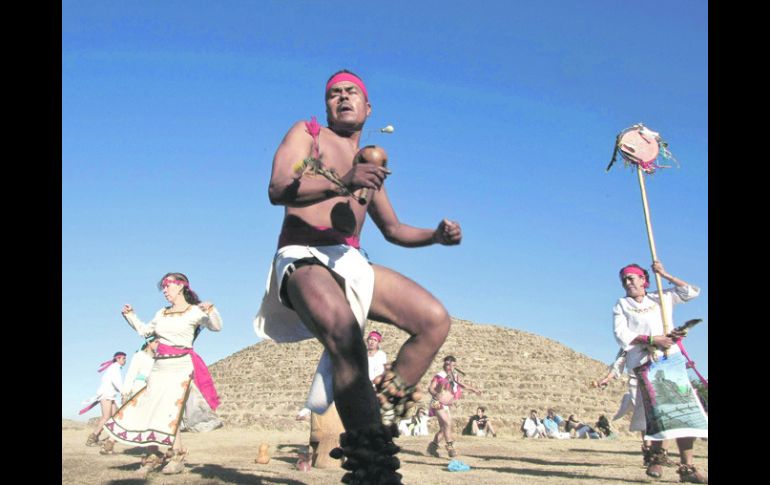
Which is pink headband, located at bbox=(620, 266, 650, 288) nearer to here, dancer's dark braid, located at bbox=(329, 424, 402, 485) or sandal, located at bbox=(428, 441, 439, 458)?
sandal, located at bbox=(428, 441, 439, 458)

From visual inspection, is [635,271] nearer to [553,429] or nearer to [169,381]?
[169,381]

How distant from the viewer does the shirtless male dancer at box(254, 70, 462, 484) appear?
2.61 metres

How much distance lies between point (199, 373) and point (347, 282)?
4424 millimetres

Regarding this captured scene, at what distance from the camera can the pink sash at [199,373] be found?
6.77 metres

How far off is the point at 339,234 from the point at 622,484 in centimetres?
372

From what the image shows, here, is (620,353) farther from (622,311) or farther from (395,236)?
(395,236)

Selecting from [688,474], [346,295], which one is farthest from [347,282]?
[688,474]

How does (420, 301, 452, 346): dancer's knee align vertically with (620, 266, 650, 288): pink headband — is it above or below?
below

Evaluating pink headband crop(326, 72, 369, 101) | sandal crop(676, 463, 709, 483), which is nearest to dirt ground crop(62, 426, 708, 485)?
sandal crop(676, 463, 709, 483)

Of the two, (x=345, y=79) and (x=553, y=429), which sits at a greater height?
(x=345, y=79)

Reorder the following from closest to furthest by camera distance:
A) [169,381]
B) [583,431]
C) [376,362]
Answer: [169,381] → [376,362] → [583,431]

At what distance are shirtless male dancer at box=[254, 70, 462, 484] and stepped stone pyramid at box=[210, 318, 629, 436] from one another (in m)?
25.4

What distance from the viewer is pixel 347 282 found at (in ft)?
9.78
